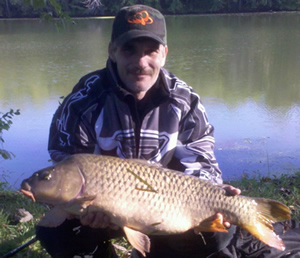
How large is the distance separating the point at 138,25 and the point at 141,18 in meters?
0.04

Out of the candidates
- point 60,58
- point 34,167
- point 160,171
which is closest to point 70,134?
point 160,171

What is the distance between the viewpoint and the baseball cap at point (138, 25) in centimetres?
175

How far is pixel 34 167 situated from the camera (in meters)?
3.58

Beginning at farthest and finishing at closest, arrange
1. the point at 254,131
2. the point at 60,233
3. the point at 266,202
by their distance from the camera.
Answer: the point at 254,131, the point at 60,233, the point at 266,202

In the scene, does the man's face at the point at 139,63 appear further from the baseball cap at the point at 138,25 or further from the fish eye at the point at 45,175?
the fish eye at the point at 45,175

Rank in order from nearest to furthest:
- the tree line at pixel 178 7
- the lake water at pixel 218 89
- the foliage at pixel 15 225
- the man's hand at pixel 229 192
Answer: the man's hand at pixel 229 192 → the foliage at pixel 15 225 → the lake water at pixel 218 89 → the tree line at pixel 178 7

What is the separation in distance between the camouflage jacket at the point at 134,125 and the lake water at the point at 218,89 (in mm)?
1577

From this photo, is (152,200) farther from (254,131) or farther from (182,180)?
(254,131)

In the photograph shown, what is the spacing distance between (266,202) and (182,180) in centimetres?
32

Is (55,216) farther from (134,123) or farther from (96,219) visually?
(134,123)

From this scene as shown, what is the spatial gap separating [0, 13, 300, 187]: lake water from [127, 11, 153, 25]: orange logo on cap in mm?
1850

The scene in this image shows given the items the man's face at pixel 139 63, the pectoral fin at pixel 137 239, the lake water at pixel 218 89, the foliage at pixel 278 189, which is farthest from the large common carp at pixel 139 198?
the lake water at pixel 218 89

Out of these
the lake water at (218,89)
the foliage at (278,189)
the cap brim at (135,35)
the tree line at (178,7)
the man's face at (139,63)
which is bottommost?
the tree line at (178,7)

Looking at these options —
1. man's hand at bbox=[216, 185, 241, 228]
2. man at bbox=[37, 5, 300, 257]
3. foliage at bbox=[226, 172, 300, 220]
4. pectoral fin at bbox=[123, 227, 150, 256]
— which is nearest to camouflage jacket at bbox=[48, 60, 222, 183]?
man at bbox=[37, 5, 300, 257]
